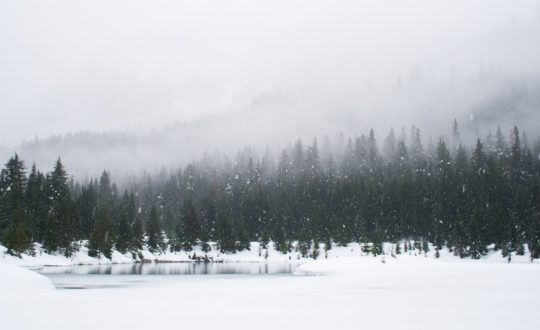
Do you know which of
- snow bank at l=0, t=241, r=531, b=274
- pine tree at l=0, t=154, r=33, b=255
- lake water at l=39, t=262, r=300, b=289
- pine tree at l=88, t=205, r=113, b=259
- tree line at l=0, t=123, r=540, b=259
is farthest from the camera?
pine tree at l=88, t=205, r=113, b=259

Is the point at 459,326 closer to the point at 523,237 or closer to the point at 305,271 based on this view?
the point at 305,271

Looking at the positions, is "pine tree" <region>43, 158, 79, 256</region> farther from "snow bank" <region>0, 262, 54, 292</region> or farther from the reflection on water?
"snow bank" <region>0, 262, 54, 292</region>

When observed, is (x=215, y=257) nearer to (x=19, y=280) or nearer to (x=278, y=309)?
(x=19, y=280)

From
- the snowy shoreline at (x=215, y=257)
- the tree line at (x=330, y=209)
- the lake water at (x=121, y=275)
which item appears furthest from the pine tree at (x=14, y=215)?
the lake water at (x=121, y=275)

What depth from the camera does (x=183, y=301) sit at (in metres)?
22.1

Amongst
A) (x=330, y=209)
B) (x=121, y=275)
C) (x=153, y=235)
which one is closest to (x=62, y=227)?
(x=153, y=235)

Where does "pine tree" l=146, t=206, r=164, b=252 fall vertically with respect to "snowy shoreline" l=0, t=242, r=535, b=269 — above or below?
above

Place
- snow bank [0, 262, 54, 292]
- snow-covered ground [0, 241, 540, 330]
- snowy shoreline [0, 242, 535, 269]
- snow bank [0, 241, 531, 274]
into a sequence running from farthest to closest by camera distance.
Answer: snowy shoreline [0, 242, 535, 269] → snow bank [0, 241, 531, 274] → snow bank [0, 262, 54, 292] → snow-covered ground [0, 241, 540, 330]

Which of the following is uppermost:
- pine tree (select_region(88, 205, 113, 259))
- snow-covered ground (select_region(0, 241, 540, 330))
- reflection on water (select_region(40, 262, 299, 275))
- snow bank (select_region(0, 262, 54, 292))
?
pine tree (select_region(88, 205, 113, 259))

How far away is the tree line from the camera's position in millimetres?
81188

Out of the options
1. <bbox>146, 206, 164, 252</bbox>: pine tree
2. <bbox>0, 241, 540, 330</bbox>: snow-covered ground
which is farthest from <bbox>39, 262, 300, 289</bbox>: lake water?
<bbox>146, 206, 164, 252</bbox>: pine tree

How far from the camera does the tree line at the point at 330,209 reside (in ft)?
266

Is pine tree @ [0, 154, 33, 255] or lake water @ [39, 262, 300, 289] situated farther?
pine tree @ [0, 154, 33, 255]

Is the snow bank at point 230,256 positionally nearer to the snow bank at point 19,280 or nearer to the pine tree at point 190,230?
the pine tree at point 190,230
